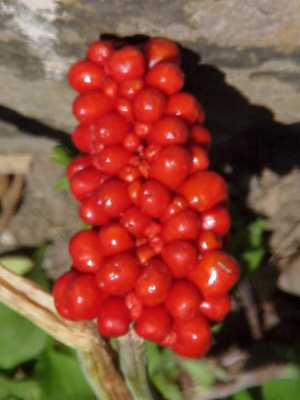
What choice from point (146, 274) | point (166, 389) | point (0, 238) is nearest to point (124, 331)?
point (146, 274)

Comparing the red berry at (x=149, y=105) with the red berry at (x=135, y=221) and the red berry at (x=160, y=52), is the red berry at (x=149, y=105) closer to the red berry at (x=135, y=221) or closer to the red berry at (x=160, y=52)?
the red berry at (x=160, y=52)

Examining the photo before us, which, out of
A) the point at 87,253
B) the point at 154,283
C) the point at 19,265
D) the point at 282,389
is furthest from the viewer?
the point at 19,265

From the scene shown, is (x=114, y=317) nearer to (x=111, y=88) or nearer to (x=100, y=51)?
(x=111, y=88)

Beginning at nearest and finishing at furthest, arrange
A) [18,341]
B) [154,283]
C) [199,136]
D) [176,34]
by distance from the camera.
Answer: [154,283] < [199,136] < [176,34] < [18,341]

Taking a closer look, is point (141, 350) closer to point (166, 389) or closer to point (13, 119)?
point (166, 389)

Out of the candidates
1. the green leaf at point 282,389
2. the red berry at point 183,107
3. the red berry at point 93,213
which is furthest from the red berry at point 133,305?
the green leaf at point 282,389

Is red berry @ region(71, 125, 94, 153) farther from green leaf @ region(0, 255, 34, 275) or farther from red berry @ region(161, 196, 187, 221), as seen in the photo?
green leaf @ region(0, 255, 34, 275)

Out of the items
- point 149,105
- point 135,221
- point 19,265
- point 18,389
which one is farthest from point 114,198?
point 18,389
